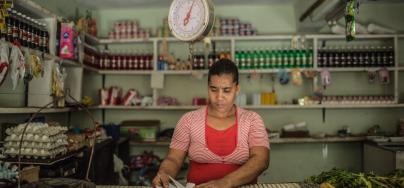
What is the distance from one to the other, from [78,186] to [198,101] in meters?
3.50

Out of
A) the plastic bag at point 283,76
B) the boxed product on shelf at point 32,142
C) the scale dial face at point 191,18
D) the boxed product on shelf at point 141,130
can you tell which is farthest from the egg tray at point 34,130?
the plastic bag at point 283,76

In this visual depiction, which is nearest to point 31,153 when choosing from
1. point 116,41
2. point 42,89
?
point 42,89

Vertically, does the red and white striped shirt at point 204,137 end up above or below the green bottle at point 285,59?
below

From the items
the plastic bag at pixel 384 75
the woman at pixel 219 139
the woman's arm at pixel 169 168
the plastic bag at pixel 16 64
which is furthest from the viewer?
the plastic bag at pixel 384 75

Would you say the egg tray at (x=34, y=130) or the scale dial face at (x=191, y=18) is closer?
the scale dial face at (x=191, y=18)

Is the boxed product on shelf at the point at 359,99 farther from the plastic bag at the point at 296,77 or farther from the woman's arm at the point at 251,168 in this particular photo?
the woman's arm at the point at 251,168

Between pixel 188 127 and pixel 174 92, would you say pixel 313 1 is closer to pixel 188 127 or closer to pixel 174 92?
pixel 174 92

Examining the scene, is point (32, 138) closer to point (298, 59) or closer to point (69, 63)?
point (69, 63)

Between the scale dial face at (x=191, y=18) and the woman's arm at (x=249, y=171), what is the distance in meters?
0.87

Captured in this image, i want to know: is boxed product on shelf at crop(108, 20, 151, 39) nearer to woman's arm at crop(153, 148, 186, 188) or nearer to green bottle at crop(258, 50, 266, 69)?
green bottle at crop(258, 50, 266, 69)

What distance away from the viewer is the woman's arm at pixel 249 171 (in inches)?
63.3

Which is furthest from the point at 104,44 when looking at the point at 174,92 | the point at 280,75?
the point at 280,75

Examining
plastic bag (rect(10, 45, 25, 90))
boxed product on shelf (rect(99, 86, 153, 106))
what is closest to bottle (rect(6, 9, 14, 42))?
plastic bag (rect(10, 45, 25, 90))

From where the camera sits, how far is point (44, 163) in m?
2.46
